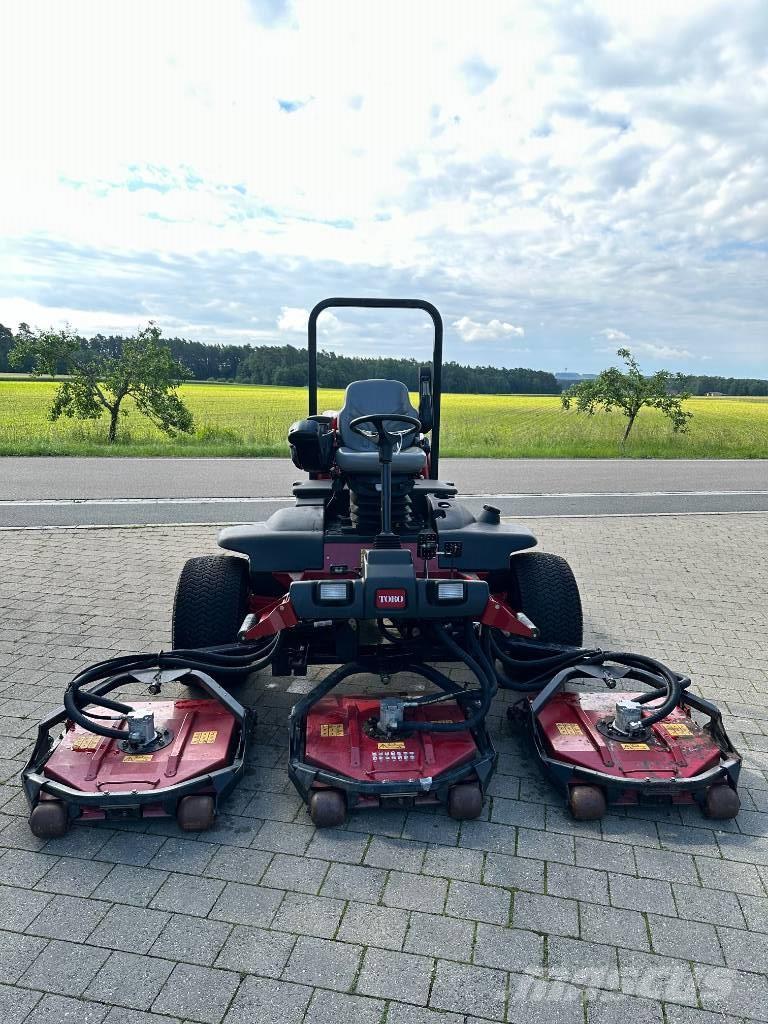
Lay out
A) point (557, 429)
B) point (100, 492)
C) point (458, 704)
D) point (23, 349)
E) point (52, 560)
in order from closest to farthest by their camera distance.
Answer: point (458, 704)
point (52, 560)
point (100, 492)
point (23, 349)
point (557, 429)

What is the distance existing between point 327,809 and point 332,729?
43 centimetres

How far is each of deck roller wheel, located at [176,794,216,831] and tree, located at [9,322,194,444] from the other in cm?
1417

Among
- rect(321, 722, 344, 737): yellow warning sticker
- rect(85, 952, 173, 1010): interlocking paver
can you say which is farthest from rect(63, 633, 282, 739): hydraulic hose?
rect(85, 952, 173, 1010): interlocking paver

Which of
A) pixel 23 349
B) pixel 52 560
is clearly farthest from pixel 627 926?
pixel 23 349

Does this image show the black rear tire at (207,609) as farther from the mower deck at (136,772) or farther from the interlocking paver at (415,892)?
the interlocking paver at (415,892)

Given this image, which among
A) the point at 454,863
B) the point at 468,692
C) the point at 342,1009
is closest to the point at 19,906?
the point at 342,1009

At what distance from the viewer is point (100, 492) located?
11031 millimetres

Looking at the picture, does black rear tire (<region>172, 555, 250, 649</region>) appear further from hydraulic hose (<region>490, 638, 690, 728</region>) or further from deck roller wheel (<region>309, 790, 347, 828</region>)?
hydraulic hose (<region>490, 638, 690, 728</region>)

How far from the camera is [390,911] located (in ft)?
8.48

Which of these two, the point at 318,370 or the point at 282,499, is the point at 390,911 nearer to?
the point at 318,370

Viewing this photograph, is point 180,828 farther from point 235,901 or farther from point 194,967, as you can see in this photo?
point 194,967

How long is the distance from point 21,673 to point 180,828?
2066 millimetres

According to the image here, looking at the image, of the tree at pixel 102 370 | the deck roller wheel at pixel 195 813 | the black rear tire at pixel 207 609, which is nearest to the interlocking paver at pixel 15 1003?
the deck roller wheel at pixel 195 813

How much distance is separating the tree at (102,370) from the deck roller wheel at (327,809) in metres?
14.3
